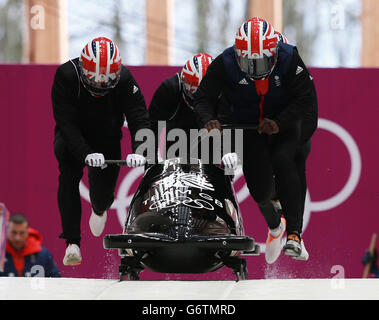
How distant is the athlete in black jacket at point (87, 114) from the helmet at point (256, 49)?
82 cm

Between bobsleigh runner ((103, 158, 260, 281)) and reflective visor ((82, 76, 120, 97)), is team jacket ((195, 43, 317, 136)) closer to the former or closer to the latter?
bobsleigh runner ((103, 158, 260, 281))

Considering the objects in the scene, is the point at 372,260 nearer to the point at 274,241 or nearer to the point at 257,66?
the point at 274,241

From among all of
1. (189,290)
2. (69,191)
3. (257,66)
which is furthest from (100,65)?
(189,290)

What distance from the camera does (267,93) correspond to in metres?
5.70

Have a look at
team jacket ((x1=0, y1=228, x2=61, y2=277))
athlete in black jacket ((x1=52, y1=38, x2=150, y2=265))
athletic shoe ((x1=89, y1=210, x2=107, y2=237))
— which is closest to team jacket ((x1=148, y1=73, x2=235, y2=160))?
athlete in black jacket ((x1=52, y1=38, x2=150, y2=265))

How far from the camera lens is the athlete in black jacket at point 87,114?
583 cm

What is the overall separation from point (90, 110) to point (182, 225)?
1.23 m

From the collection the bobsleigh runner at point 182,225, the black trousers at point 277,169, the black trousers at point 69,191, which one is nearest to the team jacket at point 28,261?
the black trousers at point 69,191

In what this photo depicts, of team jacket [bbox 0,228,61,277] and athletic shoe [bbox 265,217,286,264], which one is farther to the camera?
team jacket [bbox 0,228,61,277]

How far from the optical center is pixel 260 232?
7906 millimetres

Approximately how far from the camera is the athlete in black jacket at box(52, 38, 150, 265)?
5828 mm

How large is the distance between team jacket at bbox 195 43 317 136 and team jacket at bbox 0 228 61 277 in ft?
6.77

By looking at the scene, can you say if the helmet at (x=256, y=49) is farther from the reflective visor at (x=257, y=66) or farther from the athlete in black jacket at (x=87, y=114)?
the athlete in black jacket at (x=87, y=114)

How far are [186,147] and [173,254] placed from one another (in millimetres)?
1141
